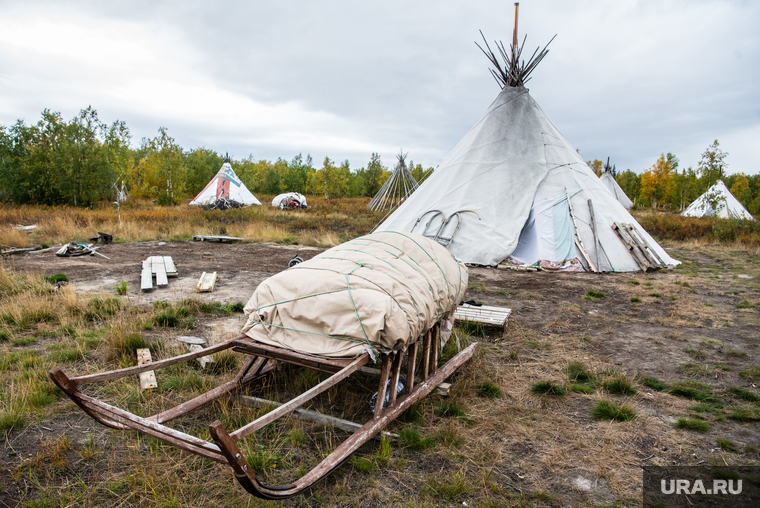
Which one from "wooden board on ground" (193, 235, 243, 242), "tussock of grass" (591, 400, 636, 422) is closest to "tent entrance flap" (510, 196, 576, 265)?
"tussock of grass" (591, 400, 636, 422)

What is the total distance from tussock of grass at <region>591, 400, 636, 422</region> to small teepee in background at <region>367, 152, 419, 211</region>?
18801mm

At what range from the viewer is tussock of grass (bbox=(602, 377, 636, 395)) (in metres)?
3.76

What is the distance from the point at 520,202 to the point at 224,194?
2052 centimetres

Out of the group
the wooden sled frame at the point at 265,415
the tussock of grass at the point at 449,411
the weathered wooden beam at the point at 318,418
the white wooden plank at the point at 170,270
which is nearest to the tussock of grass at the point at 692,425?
the tussock of grass at the point at 449,411

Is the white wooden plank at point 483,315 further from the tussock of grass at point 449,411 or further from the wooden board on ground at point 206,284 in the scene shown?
the wooden board on ground at point 206,284

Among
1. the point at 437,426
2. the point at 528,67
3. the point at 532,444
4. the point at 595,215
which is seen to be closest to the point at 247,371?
the point at 437,426

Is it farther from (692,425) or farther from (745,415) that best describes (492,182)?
(692,425)

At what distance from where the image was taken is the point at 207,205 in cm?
2512

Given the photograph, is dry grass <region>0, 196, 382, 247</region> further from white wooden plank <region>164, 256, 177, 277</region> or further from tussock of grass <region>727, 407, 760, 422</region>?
tussock of grass <region>727, 407, 760, 422</region>

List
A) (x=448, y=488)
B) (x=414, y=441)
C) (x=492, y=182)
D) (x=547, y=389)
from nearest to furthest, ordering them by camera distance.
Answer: (x=448, y=488), (x=414, y=441), (x=547, y=389), (x=492, y=182)

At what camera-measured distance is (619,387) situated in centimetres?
380

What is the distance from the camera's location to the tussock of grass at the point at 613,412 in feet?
10.9

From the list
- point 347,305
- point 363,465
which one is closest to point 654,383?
point 363,465

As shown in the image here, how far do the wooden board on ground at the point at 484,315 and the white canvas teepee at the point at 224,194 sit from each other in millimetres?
21626
